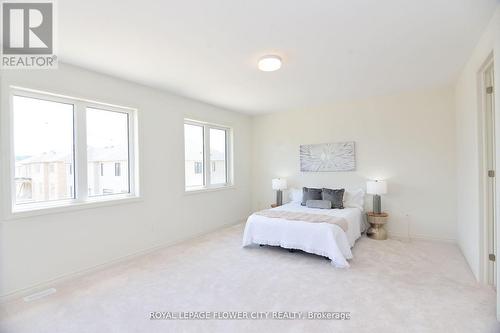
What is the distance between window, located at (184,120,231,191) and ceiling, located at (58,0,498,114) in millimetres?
1188

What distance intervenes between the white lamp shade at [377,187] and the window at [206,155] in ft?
9.23

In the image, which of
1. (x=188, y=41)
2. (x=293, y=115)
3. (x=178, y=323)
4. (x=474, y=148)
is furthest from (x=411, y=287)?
(x=293, y=115)

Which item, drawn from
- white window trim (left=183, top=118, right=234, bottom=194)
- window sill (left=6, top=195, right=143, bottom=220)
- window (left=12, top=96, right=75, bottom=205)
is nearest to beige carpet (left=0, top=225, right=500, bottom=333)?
window sill (left=6, top=195, right=143, bottom=220)

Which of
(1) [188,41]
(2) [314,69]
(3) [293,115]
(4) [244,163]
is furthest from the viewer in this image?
(4) [244,163]

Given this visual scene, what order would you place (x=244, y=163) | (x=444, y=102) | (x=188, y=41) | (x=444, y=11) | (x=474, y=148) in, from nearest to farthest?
(x=444, y=11) < (x=188, y=41) < (x=474, y=148) < (x=444, y=102) < (x=244, y=163)

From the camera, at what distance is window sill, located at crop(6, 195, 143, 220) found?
2635 mm

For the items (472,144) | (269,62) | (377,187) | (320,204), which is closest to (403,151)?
(377,187)

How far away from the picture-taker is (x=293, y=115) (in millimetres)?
5703

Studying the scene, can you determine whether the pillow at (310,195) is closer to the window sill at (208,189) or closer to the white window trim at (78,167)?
the window sill at (208,189)

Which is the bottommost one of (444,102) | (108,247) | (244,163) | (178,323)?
(178,323)

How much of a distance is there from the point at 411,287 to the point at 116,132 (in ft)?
13.3

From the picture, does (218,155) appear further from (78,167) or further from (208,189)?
(78,167)

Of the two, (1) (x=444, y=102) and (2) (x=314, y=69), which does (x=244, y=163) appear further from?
(1) (x=444, y=102)

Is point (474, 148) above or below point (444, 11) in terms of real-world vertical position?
below
